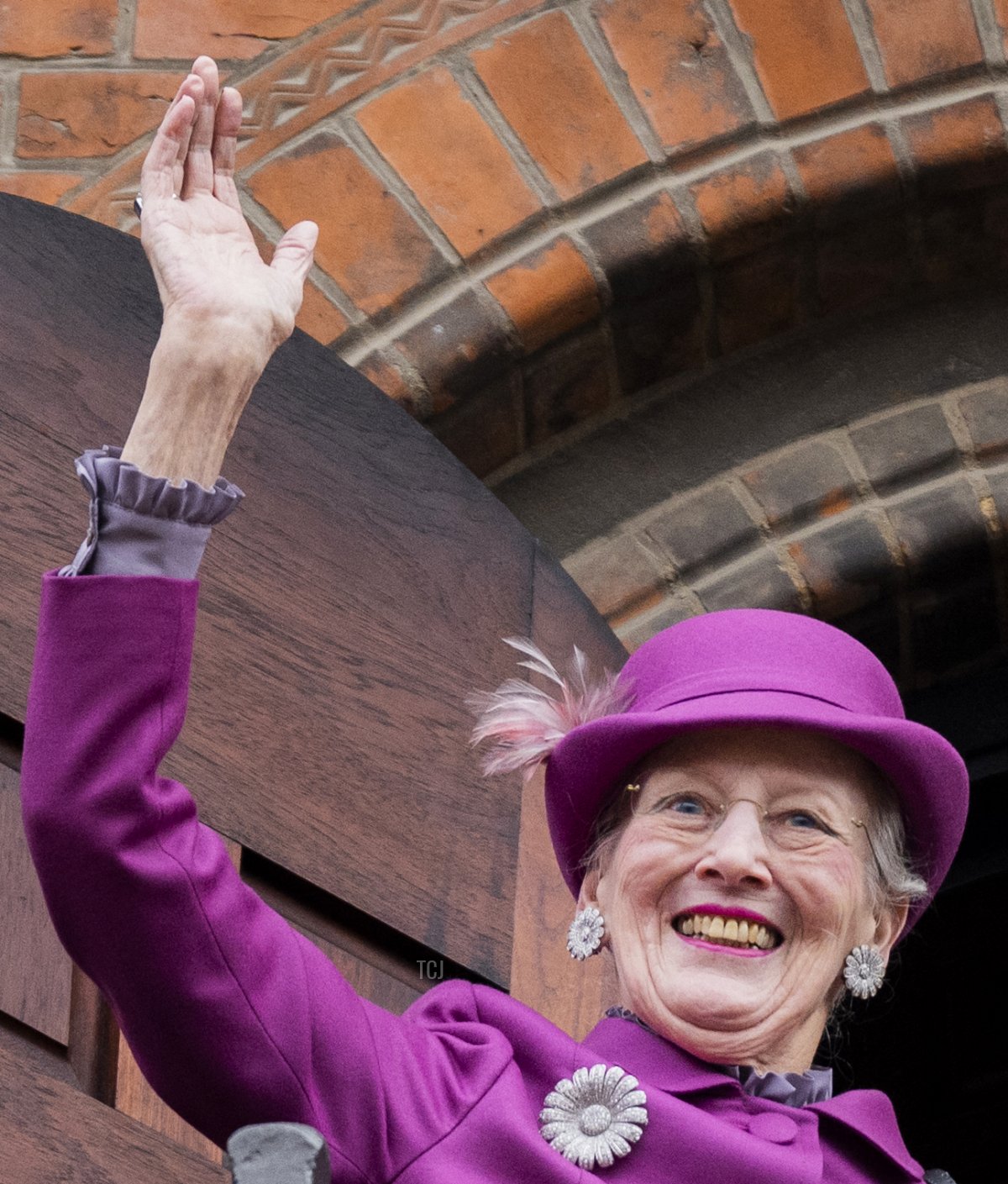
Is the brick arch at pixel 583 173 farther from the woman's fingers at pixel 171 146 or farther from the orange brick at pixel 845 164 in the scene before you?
the woman's fingers at pixel 171 146

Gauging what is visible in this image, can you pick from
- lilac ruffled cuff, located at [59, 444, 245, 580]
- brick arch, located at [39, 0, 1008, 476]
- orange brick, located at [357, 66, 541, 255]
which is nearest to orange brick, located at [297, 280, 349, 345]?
brick arch, located at [39, 0, 1008, 476]

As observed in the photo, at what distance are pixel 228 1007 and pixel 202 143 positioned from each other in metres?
0.60

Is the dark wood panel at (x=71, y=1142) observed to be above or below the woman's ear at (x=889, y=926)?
below

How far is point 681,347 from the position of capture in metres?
2.70

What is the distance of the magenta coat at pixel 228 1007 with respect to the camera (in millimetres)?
1375

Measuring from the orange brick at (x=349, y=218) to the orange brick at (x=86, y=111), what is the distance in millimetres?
136

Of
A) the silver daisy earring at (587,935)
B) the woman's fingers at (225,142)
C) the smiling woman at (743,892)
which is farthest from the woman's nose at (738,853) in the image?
the woman's fingers at (225,142)

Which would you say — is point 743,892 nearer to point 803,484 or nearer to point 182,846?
point 182,846

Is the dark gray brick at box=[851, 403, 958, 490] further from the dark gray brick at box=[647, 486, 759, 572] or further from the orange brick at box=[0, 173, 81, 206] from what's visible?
the orange brick at box=[0, 173, 81, 206]

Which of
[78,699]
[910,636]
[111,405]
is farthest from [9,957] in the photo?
[910,636]

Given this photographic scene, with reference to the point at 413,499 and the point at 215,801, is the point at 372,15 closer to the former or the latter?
the point at 413,499

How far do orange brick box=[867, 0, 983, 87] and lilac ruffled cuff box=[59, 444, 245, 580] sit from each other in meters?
1.45

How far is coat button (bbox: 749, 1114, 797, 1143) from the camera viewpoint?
5.34 feet

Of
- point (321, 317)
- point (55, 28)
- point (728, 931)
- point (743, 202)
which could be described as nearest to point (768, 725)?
point (728, 931)
